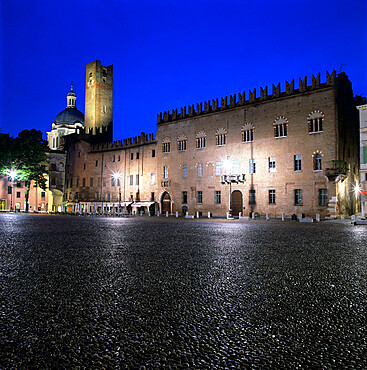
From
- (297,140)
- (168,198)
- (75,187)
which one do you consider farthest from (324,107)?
(75,187)

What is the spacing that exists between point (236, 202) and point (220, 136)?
833 centimetres

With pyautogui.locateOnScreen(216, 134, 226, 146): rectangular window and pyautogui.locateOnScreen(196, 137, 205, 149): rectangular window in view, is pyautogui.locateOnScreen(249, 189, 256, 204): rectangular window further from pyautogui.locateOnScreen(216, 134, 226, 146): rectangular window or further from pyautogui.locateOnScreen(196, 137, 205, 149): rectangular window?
pyautogui.locateOnScreen(196, 137, 205, 149): rectangular window

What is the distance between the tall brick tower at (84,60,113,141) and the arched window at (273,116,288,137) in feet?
116

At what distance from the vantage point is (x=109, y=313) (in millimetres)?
2844

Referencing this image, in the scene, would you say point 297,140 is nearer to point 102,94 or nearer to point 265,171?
point 265,171

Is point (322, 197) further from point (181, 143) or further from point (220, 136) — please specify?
point (181, 143)

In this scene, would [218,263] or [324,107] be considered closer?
[218,263]

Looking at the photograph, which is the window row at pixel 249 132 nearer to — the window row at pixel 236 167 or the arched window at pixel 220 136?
the arched window at pixel 220 136

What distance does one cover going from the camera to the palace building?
104 ft

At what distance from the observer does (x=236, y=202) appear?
37594 mm

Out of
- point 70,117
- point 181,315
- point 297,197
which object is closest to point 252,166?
point 297,197

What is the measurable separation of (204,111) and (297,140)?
1294 centimetres

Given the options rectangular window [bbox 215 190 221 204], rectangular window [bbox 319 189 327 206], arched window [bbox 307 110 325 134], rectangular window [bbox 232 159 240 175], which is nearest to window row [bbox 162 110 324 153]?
arched window [bbox 307 110 325 134]

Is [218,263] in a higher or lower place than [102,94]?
lower
